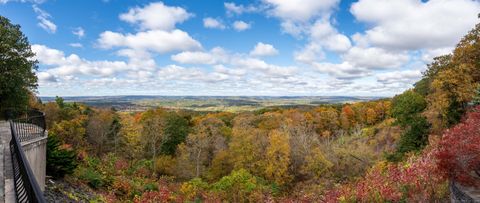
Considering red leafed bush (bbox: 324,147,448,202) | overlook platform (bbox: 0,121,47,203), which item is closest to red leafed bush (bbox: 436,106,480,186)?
red leafed bush (bbox: 324,147,448,202)

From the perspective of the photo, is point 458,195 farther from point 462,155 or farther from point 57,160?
point 57,160

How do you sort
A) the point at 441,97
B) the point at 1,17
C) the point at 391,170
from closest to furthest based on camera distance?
the point at 391,170 < the point at 1,17 < the point at 441,97

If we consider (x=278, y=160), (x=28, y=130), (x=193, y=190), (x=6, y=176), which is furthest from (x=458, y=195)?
(x=278, y=160)

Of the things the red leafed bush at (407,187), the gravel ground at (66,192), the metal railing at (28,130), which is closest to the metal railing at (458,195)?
the red leafed bush at (407,187)

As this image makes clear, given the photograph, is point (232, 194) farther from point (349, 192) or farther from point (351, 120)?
point (351, 120)

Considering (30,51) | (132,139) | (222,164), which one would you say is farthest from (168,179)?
(30,51)

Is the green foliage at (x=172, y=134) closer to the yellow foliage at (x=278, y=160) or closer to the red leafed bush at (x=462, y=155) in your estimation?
the yellow foliage at (x=278, y=160)

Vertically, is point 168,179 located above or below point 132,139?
below
